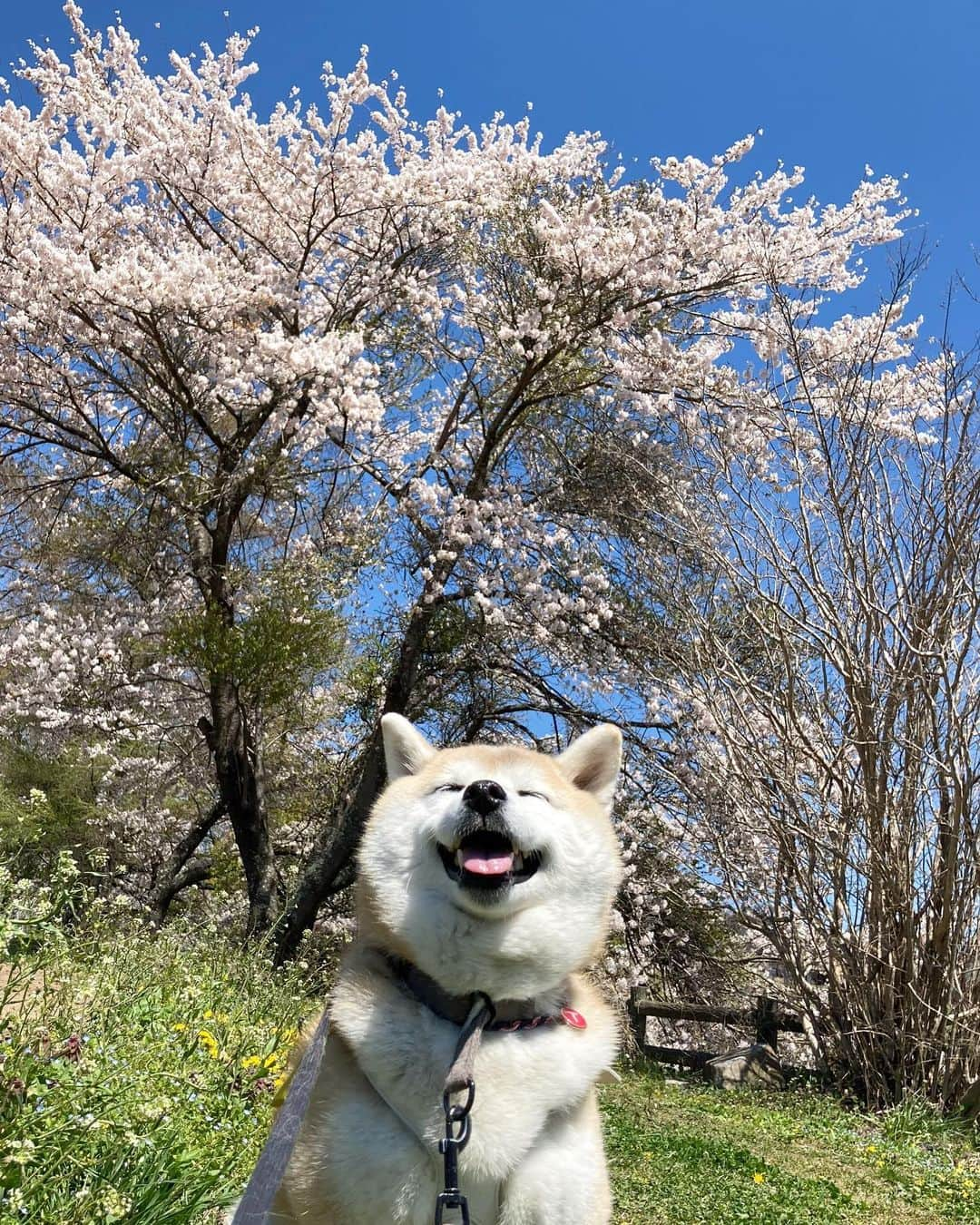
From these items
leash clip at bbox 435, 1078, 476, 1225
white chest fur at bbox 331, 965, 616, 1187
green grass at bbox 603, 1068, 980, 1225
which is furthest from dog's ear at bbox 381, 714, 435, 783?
green grass at bbox 603, 1068, 980, 1225

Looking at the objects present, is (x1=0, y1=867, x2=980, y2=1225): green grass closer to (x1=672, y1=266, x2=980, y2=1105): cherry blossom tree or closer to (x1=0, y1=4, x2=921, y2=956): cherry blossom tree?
(x1=672, y1=266, x2=980, y2=1105): cherry blossom tree

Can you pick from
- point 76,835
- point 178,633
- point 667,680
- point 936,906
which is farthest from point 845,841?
point 76,835

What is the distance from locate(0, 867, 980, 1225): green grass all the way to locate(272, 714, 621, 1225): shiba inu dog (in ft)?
0.74

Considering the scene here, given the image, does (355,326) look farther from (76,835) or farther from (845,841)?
(76,835)

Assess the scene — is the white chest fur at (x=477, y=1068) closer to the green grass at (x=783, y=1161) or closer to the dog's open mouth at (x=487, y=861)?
the dog's open mouth at (x=487, y=861)

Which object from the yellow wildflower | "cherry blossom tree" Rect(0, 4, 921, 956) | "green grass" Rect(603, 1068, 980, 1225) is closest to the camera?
the yellow wildflower

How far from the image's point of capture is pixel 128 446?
33.8ft

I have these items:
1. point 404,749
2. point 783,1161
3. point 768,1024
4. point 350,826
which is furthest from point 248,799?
point 404,749

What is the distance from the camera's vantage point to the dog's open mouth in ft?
6.51

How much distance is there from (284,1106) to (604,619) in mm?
8515

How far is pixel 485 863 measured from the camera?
1.99m

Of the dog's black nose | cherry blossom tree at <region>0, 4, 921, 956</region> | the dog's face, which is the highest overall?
cherry blossom tree at <region>0, 4, 921, 956</region>

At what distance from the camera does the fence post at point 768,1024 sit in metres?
9.24

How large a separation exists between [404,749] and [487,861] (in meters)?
0.47
